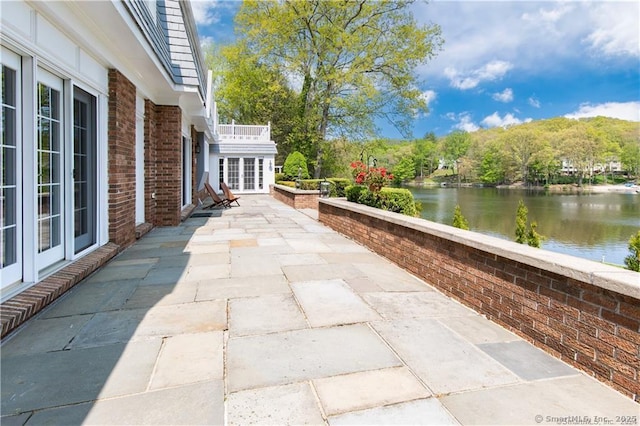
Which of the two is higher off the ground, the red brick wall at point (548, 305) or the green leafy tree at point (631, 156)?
the green leafy tree at point (631, 156)

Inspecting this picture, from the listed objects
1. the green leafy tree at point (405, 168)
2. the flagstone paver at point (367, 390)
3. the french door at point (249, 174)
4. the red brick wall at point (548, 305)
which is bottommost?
the flagstone paver at point (367, 390)

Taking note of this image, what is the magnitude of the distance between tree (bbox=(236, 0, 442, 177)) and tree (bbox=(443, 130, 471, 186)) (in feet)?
175

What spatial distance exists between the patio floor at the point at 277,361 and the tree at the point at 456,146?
2861 inches

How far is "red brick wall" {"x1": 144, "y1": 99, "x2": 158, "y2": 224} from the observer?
22.9ft

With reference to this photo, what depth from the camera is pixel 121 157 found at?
5.16 metres

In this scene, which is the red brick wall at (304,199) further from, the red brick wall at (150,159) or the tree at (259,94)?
the tree at (259,94)

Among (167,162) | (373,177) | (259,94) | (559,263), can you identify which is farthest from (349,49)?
(559,263)

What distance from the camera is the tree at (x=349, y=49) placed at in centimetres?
2066

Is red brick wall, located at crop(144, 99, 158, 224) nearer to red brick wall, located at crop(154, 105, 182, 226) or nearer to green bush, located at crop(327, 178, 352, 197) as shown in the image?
red brick wall, located at crop(154, 105, 182, 226)

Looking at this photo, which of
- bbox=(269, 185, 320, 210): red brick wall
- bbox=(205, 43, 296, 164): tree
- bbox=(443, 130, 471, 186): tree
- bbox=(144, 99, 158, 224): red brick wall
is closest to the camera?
bbox=(144, 99, 158, 224): red brick wall

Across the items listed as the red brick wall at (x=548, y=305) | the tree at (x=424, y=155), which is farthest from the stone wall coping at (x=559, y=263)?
the tree at (x=424, y=155)

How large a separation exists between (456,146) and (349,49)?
196 feet

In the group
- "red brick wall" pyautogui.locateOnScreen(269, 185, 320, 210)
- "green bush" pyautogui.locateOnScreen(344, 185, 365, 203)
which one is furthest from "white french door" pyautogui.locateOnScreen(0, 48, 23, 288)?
"red brick wall" pyautogui.locateOnScreen(269, 185, 320, 210)

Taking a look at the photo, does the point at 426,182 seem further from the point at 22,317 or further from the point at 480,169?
the point at 22,317
